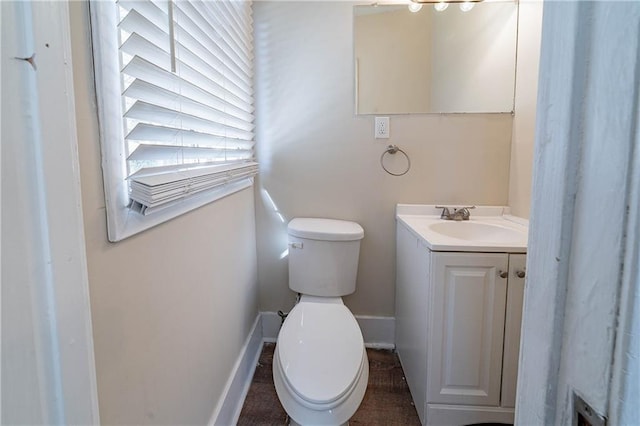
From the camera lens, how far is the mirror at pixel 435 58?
1866 mm

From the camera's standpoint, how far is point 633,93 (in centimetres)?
26

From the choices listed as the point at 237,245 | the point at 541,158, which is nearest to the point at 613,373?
the point at 541,158

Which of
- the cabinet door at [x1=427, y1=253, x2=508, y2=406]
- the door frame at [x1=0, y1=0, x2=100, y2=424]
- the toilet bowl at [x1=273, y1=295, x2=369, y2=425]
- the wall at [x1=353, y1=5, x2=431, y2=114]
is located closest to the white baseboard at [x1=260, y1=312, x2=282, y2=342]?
the toilet bowl at [x1=273, y1=295, x2=369, y2=425]

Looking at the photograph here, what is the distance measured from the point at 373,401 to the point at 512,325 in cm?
75

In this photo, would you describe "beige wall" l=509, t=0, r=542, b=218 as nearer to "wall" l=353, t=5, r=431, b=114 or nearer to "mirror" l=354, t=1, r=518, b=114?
"mirror" l=354, t=1, r=518, b=114

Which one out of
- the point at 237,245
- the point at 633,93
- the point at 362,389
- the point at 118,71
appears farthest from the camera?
the point at 237,245

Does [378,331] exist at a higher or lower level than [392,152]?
lower

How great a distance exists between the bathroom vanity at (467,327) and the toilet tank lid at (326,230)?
0.37m

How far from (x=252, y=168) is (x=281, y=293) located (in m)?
0.81

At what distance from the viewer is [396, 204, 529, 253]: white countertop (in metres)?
1.38

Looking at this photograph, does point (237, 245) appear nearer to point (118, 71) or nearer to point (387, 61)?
point (118, 71)

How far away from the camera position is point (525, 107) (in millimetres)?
1741

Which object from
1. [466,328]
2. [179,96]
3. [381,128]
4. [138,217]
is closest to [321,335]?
[466,328]

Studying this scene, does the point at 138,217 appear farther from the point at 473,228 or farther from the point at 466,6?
the point at 466,6
